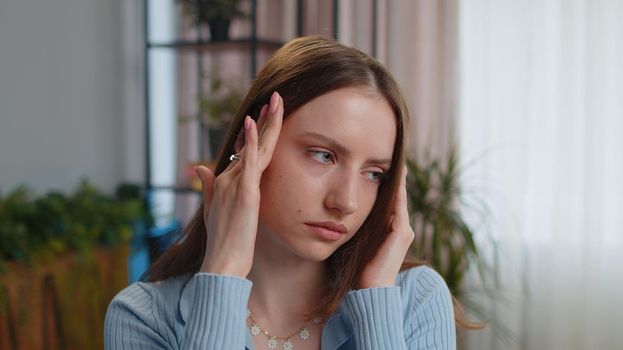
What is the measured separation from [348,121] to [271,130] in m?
0.12

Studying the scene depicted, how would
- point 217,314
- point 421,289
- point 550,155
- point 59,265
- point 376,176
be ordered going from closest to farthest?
point 217,314, point 376,176, point 421,289, point 59,265, point 550,155

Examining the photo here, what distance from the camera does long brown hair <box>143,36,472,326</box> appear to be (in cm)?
113

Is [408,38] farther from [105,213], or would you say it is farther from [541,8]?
[105,213]

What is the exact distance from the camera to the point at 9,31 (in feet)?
9.10

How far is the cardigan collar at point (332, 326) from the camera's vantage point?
3.90ft

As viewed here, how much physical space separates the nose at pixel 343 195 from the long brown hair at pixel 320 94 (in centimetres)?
13

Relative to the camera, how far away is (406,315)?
1266 millimetres

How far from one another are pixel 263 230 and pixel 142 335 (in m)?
0.27

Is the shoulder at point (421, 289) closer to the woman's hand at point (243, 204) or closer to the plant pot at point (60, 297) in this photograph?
the woman's hand at point (243, 204)

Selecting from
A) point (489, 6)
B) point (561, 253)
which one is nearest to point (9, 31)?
point (489, 6)

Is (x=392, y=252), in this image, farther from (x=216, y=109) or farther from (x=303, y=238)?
(x=216, y=109)

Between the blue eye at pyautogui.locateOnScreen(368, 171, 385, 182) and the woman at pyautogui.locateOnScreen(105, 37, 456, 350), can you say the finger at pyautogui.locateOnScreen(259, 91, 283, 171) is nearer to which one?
the woman at pyautogui.locateOnScreen(105, 37, 456, 350)

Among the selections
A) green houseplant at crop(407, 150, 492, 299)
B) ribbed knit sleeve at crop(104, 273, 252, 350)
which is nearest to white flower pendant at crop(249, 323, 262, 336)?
ribbed knit sleeve at crop(104, 273, 252, 350)

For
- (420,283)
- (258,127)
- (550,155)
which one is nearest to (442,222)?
(550,155)
